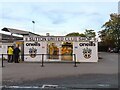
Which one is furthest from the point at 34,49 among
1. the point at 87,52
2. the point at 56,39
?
the point at 87,52

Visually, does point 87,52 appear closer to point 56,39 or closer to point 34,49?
point 56,39

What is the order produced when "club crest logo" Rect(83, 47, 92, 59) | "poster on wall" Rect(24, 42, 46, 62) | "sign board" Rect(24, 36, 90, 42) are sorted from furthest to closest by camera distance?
1. "poster on wall" Rect(24, 42, 46, 62)
2. "sign board" Rect(24, 36, 90, 42)
3. "club crest logo" Rect(83, 47, 92, 59)

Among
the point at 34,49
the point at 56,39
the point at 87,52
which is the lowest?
the point at 87,52

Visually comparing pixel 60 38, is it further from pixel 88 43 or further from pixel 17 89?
pixel 17 89

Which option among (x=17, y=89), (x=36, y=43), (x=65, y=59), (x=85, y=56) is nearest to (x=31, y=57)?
(x=36, y=43)

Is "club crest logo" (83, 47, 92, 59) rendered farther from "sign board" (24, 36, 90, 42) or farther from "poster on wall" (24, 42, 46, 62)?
"poster on wall" (24, 42, 46, 62)

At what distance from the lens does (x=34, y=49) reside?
33688 mm

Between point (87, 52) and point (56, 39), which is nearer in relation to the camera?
point (87, 52)

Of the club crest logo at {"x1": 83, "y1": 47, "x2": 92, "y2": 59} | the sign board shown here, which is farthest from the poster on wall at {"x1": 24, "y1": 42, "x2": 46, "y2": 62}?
the club crest logo at {"x1": 83, "y1": 47, "x2": 92, "y2": 59}

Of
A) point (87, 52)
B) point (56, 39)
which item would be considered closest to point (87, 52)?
point (87, 52)

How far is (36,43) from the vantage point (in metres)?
33.8

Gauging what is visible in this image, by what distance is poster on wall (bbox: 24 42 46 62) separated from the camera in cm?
3353

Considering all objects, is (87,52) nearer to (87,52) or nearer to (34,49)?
(87,52)

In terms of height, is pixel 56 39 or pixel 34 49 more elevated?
pixel 56 39
